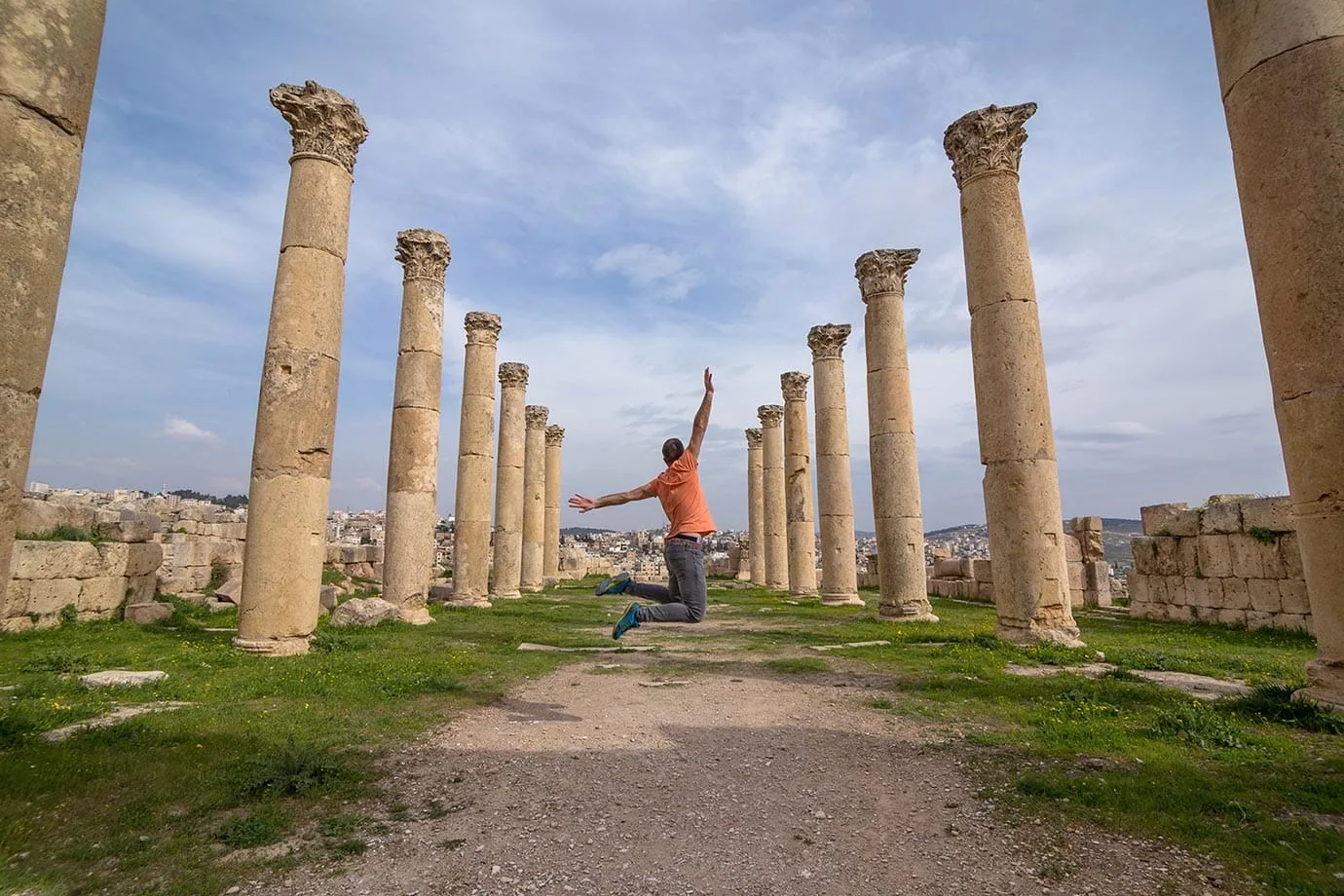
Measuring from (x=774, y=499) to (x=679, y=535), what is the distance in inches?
928

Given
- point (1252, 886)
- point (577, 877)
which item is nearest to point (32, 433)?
point (577, 877)

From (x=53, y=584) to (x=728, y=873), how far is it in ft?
46.3

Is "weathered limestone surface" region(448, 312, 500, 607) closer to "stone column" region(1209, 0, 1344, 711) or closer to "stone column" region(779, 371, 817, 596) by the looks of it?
"stone column" region(779, 371, 817, 596)

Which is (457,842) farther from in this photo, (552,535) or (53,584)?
(552,535)

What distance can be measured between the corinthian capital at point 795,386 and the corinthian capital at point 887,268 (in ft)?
27.3

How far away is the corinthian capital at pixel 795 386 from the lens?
2555 cm

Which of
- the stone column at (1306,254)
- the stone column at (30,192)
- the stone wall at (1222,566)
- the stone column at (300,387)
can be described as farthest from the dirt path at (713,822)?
the stone wall at (1222,566)

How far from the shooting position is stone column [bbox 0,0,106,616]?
4215 millimetres

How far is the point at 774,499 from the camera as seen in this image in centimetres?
3025

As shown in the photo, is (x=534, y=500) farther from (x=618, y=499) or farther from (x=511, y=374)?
(x=618, y=499)

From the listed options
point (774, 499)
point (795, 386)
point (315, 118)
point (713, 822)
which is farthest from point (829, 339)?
point (713, 822)

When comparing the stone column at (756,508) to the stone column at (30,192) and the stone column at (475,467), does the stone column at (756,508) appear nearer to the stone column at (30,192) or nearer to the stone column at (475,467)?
the stone column at (475,467)

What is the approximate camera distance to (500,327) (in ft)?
73.7

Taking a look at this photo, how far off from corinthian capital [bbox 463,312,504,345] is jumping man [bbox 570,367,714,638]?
15.8m
